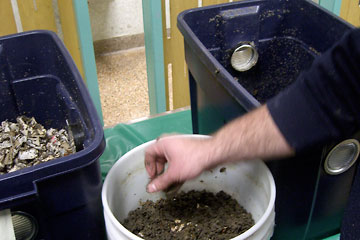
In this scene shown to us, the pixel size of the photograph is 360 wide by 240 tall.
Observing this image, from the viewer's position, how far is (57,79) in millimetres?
852

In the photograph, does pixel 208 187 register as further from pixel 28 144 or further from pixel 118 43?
pixel 118 43

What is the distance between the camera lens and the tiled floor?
2068 mm

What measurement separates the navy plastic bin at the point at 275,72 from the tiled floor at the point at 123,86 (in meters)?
1.06

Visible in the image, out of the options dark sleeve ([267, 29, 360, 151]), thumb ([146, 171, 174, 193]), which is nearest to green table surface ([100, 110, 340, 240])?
thumb ([146, 171, 174, 193])

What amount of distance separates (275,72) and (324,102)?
1.83ft

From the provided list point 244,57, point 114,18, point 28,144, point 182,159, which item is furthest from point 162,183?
point 114,18

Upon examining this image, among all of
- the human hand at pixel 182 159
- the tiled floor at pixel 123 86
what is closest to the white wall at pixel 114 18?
the tiled floor at pixel 123 86

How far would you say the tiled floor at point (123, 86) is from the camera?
6.79ft

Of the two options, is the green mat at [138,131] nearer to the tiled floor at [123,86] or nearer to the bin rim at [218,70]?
the bin rim at [218,70]

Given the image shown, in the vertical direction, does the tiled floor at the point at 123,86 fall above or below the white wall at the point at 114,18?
below

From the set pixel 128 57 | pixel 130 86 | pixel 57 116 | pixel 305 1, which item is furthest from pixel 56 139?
pixel 128 57

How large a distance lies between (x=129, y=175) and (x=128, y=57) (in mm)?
1892

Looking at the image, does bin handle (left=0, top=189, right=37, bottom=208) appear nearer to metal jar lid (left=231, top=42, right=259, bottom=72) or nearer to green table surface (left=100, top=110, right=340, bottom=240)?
green table surface (left=100, top=110, right=340, bottom=240)

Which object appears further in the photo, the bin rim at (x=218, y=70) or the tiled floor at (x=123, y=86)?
the tiled floor at (x=123, y=86)
